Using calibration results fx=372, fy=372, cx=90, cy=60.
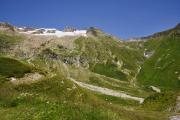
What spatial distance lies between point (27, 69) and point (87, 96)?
57.5 feet

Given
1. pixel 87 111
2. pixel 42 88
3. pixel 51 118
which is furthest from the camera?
pixel 42 88

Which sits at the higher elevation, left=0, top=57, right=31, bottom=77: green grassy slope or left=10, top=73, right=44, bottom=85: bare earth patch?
left=0, top=57, right=31, bottom=77: green grassy slope

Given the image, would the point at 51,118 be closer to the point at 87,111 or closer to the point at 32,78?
the point at 87,111

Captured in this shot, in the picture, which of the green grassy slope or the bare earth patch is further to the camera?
the green grassy slope

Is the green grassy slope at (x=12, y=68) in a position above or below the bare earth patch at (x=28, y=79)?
above

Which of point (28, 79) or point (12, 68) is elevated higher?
point (12, 68)

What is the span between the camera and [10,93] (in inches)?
1494

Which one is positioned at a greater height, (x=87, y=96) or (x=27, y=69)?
(x=27, y=69)

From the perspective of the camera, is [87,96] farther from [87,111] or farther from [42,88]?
[87,111]

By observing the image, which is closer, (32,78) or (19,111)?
(19,111)

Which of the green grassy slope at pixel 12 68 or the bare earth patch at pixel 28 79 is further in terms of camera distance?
the green grassy slope at pixel 12 68

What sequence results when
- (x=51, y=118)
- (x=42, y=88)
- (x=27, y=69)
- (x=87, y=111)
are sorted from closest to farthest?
(x=51, y=118) < (x=87, y=111) < (x=42, y=88) < (x=27, y=69)

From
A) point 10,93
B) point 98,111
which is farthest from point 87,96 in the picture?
point 98,111

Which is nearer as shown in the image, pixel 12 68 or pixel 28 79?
pixel 28 79
